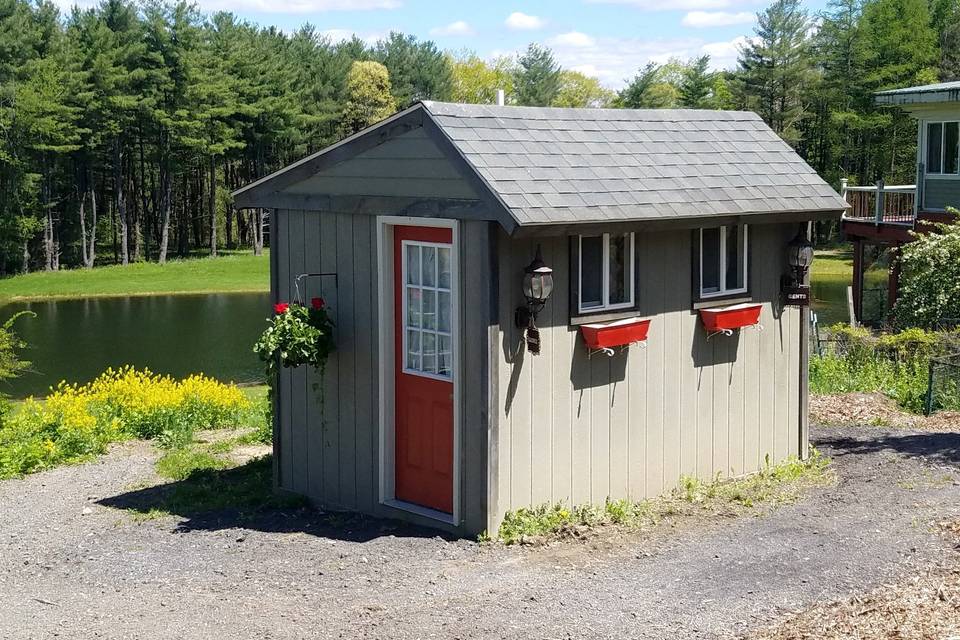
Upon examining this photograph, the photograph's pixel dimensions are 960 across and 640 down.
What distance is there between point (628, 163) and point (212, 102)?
44110 mm

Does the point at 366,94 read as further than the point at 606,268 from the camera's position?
Yes

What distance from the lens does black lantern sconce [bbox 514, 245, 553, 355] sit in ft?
26.6

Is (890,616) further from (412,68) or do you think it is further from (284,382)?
(412,68)

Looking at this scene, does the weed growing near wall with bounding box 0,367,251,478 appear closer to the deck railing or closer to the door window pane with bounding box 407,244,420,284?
the door window pane with bounding box 407,244,420,284

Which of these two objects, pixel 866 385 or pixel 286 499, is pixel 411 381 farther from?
pixel 866 385

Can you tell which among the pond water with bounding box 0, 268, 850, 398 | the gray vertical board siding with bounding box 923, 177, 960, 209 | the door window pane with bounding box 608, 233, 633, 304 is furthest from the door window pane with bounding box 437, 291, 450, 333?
the gray vertical board siding with bounding box 923, 177, 960, 209

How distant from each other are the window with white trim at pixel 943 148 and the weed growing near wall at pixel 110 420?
14.3 meters

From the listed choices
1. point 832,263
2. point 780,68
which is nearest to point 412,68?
point 780,68

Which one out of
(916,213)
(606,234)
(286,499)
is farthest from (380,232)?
(916,213)

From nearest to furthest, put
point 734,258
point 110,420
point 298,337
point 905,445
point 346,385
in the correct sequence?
1. point 298,337
2. point 346,385
3. point 734,258
4. point 905,445
5. point 110,420

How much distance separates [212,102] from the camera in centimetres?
5078

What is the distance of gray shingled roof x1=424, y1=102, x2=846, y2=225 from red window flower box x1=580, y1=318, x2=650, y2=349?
817 millimetres

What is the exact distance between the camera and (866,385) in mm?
14461

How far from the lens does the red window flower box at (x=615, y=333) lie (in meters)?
8.67
